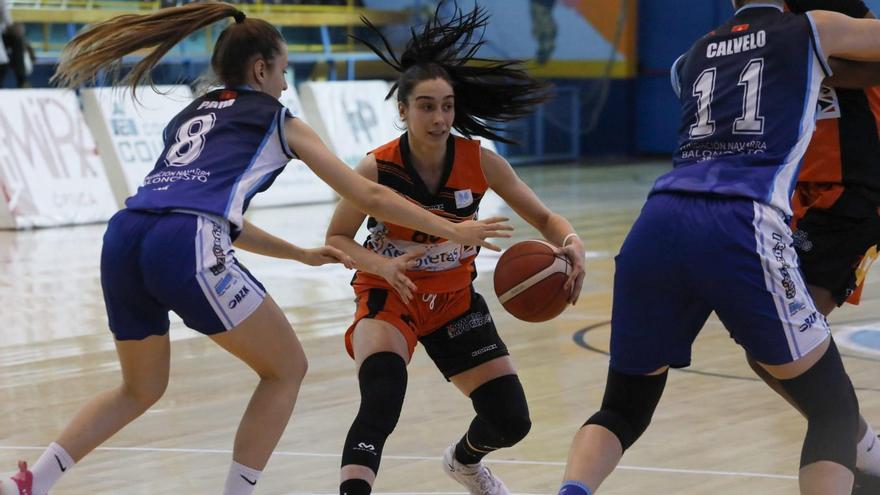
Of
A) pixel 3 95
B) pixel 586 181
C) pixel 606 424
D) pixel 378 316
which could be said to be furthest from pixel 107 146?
pixel 606 424

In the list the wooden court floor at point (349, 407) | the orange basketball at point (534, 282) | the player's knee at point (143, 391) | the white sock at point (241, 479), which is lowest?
the wooden court floor at point (349, 407)

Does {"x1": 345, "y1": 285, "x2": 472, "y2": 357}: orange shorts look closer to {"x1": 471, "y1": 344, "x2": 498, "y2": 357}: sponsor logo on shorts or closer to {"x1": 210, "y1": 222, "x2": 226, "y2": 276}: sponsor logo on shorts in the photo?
{"x1": 471, "y1": 344, "x2": 498, "y2": 357}: sponsor logo on shorts

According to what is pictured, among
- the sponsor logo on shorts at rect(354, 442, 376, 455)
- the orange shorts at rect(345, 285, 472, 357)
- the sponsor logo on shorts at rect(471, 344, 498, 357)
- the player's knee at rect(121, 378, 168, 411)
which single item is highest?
the orange shorts at rect(345, 285, 472, 357)

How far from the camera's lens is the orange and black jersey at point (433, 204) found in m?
4.22

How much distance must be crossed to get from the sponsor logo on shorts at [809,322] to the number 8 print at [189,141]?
1673 mm

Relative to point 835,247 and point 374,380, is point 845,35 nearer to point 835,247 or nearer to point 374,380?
point 835,247

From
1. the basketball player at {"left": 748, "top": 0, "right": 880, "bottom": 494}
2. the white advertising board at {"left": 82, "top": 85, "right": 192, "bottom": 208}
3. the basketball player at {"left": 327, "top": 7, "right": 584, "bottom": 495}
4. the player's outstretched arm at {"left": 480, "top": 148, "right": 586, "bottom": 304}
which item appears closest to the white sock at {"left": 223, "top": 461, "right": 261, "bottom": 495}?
the basketball player at {"left": 327, "top": 7, "right": 584, "bottom": 495}

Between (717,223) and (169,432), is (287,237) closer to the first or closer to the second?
(169,432)

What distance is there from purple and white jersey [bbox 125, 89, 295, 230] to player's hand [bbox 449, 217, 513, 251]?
0.54 m

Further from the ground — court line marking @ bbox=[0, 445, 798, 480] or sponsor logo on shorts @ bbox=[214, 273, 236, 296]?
sponsor logo on shorts @ bbox=[214, 273, 236, 296]

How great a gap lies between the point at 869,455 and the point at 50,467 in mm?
2428

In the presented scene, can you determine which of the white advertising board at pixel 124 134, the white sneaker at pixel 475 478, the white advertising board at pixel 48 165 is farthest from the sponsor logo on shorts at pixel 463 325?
the white advertising board at pixel 124 134

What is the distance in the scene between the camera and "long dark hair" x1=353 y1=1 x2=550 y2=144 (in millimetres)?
4305

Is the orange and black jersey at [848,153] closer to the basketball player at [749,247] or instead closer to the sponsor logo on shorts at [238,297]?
the basketball player at [749,247]
